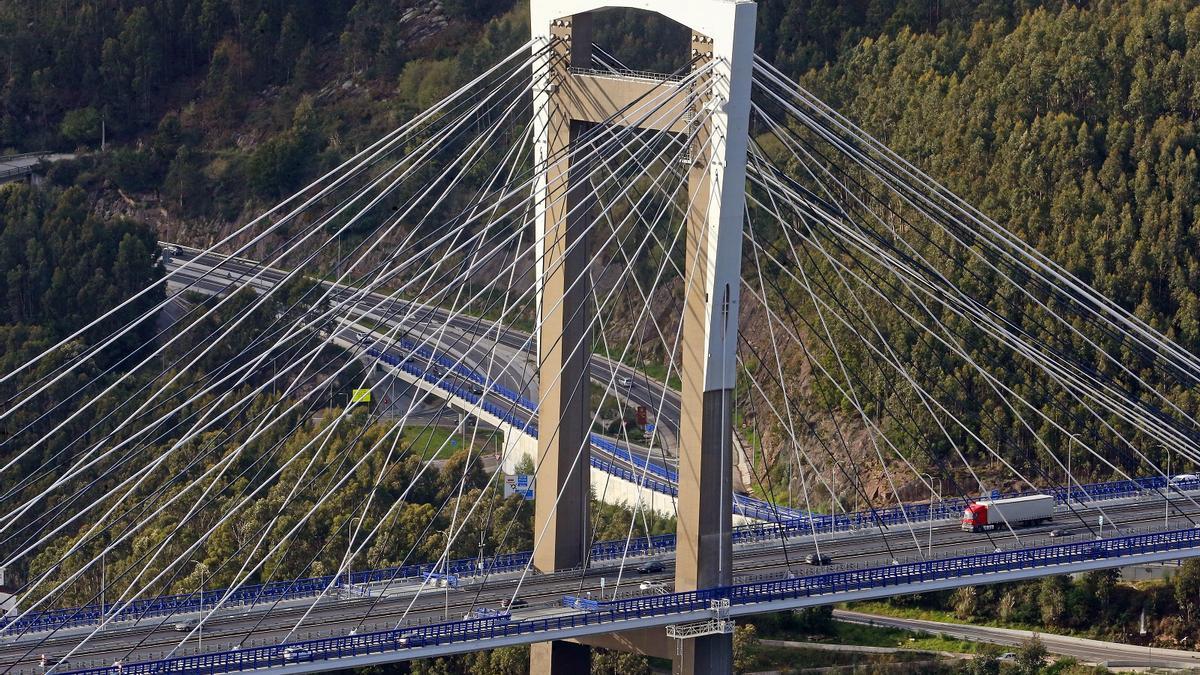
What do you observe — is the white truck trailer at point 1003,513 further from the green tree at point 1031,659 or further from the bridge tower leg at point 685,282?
the bridge tower leg at point 685,282

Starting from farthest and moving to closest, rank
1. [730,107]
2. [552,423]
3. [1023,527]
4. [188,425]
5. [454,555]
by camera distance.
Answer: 1. [188,425]
2. [454,555]
3. [1023,527]
4. [552,423]
5. [730,107]

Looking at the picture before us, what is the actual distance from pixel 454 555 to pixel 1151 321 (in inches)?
887

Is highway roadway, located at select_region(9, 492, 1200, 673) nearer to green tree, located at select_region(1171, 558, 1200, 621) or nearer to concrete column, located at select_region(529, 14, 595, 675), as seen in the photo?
concrete column, located at select_region(529, 14, 595, 675)

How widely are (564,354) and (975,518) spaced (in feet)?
36.0

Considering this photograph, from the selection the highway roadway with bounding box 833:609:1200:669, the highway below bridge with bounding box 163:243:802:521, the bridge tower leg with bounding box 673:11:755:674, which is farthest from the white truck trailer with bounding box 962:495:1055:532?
the bridge tower leg with bounding box 673:11:755:674

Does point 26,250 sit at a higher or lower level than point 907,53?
lower

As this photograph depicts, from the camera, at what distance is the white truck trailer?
2176 inches

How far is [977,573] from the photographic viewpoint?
50938 millimetres

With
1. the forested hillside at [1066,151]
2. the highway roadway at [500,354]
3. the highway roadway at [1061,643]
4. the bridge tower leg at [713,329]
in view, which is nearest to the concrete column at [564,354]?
the bridge tower leg at [713,329]

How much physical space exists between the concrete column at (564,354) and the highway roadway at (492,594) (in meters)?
1.20

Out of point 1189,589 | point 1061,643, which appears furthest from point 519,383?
point 1189,589

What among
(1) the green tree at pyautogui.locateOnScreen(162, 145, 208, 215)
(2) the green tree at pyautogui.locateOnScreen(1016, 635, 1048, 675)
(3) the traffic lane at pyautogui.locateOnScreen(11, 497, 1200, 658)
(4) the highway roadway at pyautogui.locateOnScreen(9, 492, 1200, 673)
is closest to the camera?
(4) the highway roadway at pyautogui.locateOnScreen(9, 492, 1200, 673)

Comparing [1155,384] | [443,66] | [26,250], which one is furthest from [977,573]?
[443,66]

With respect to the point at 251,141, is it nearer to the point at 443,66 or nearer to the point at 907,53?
the point at 443,66
